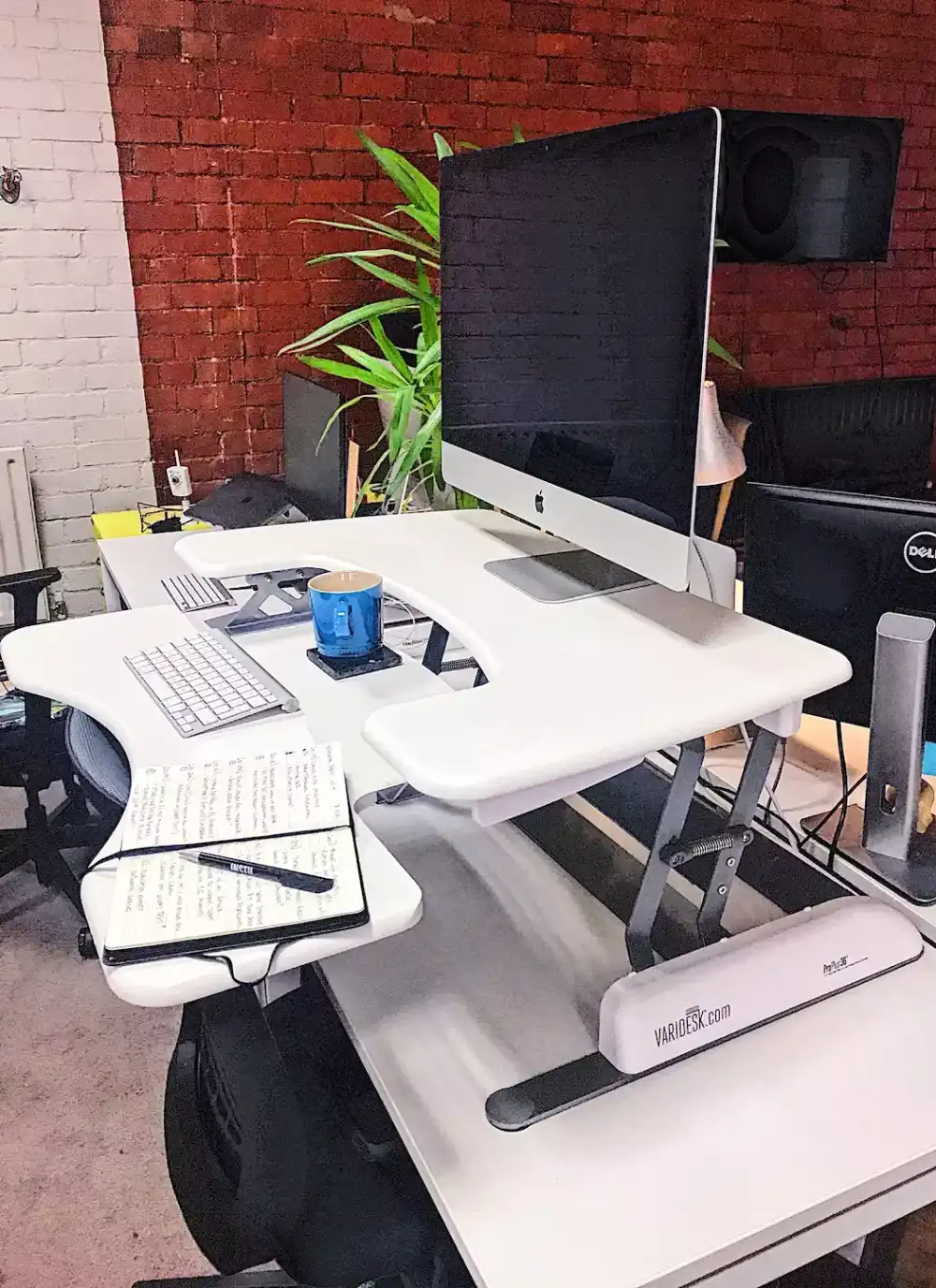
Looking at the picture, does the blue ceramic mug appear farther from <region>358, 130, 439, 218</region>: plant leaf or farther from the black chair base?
<region>358, 130, 439, 218</region>: plant leaf

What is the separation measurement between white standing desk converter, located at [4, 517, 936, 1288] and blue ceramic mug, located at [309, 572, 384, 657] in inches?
→ 6.0

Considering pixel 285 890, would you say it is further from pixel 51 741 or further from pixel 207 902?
pixel 51 741

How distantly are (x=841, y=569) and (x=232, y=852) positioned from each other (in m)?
0.79

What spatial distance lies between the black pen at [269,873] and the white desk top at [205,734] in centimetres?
5

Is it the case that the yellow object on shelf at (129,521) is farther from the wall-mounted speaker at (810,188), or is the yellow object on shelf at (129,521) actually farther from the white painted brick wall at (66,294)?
the wall-mounted speaker at (810,188)

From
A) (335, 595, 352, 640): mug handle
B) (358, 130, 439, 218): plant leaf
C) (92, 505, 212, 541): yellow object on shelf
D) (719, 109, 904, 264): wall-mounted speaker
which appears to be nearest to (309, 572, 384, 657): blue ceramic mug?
(335, 595, 352, 640): mug handle

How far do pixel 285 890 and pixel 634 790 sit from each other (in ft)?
2.21

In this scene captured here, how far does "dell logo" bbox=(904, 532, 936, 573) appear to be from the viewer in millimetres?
1151

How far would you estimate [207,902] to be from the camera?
0.85 meters


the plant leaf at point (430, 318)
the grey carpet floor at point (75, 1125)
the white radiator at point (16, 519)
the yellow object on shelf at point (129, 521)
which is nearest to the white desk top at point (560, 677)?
the plant leaf at point (430, 318)

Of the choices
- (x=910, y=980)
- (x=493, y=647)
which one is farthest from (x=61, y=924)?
(x=910, y=980)

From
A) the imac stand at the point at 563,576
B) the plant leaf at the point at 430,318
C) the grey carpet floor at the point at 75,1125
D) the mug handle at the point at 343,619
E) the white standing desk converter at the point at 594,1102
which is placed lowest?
the grey carpet floor at the point at 75,1125

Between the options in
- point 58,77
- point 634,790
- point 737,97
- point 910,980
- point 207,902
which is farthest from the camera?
point 737,97

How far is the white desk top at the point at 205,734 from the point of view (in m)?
0.79
